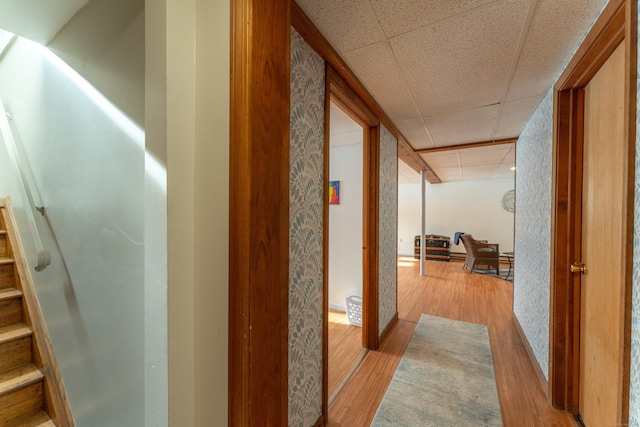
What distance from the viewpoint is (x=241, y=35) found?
0.66 m

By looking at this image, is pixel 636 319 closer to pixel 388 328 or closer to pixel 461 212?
pixel 388 328

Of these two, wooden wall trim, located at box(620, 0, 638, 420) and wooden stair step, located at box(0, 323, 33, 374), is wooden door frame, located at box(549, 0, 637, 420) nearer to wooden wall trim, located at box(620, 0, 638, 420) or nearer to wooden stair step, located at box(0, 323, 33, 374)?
wooden wall trim, located at box(620, 0, 638, 420)

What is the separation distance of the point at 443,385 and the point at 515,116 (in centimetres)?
236

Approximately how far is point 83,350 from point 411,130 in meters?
3.12

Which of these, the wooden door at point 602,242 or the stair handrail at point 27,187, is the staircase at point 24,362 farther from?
the wooden door at point 602,242

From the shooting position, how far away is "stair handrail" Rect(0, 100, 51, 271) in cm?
147

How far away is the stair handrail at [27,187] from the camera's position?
1470 mm

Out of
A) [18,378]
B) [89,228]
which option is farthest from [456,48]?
[18,378]

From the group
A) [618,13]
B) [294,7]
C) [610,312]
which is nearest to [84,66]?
[294,7]

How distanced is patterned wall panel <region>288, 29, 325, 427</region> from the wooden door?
1.30 meters

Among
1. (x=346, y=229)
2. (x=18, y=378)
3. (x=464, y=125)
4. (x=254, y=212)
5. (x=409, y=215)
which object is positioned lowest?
(x=18, y=378)

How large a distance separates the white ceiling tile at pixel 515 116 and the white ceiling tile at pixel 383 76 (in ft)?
2.45

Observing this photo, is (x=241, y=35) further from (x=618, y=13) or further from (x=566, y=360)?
(x=566, y=360)

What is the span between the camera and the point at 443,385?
1847mm
